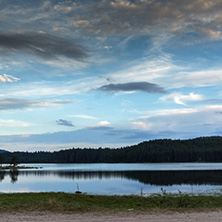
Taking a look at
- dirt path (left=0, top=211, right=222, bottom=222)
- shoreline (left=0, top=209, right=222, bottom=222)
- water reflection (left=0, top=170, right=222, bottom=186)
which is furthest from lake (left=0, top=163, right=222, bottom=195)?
dirt path (left=0, top=211, right=222, bottom=222)

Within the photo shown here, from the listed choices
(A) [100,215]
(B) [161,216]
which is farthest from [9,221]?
(B) [161,216]

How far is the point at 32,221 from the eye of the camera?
53.4ft

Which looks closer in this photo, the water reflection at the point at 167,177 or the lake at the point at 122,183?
the lake at the point at 122,183

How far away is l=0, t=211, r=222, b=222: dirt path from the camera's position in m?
16.5

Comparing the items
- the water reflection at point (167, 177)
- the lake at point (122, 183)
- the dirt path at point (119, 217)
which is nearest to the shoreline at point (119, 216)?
the dirt path at point (119, 217)

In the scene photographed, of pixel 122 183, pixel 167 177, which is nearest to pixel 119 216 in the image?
pixel 122 183

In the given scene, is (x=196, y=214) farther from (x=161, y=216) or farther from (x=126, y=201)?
(x=126, y=201)

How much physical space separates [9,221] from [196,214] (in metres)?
11.0

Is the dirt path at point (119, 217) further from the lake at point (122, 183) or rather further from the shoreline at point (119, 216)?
the lake at point (122, 183)

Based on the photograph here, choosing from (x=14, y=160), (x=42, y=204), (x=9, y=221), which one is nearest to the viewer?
(x=9, y=221)

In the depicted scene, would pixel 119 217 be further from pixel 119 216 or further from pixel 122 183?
pixel 122 183

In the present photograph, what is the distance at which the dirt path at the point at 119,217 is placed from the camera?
1647cm

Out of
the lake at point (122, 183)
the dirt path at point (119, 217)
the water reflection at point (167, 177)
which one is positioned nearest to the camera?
the dirt path at point (119, 217)

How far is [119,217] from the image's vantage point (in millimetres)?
17422
